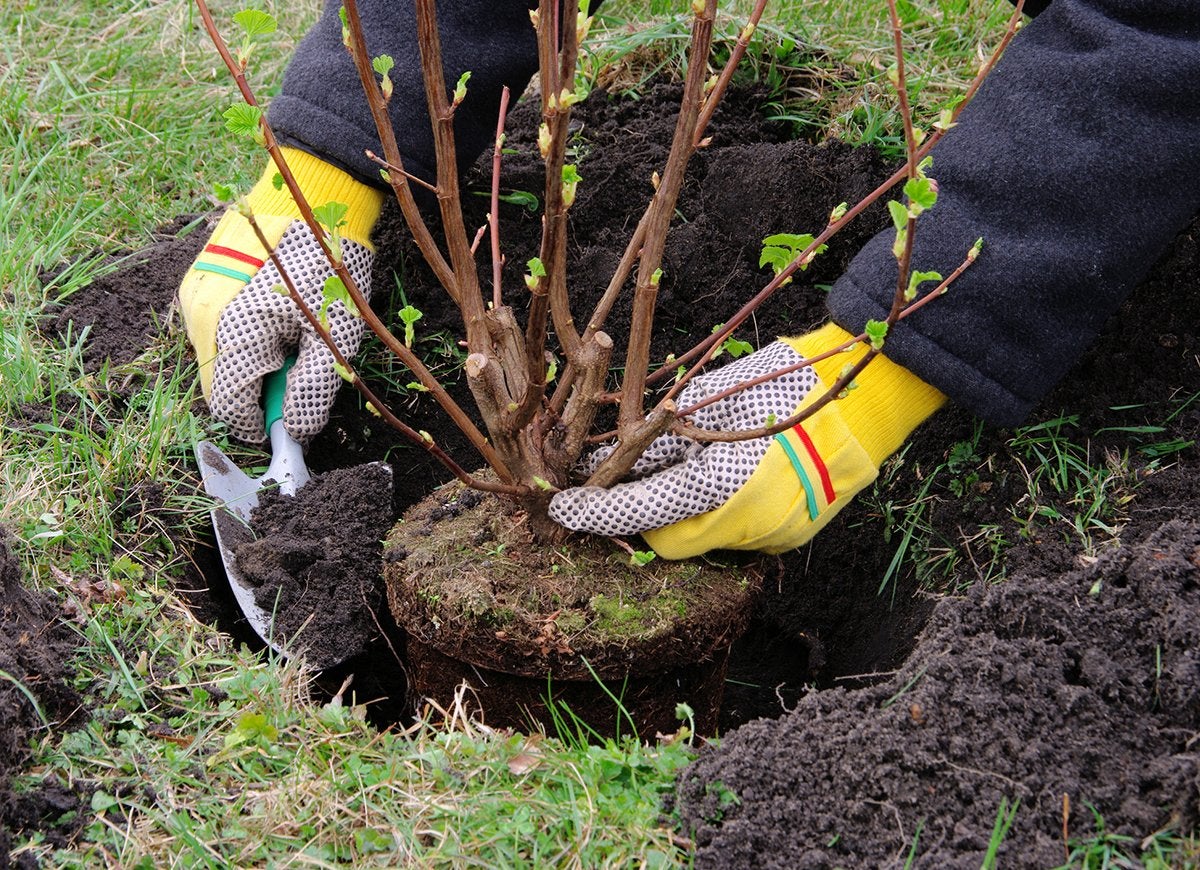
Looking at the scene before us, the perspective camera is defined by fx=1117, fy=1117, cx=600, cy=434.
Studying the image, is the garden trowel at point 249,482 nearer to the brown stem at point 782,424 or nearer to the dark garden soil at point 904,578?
the dark garden soil at point 904,578

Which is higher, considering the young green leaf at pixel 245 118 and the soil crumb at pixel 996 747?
the young green leaf at pixel 245 118

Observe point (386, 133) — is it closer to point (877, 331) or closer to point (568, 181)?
point (568, 181)

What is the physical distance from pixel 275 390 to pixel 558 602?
823mm

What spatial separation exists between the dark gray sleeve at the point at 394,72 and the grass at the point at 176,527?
51 centimetres

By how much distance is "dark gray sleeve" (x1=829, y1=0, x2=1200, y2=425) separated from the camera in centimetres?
166

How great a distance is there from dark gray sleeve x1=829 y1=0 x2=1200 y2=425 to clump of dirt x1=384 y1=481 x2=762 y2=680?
51 centimetres

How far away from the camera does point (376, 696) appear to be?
2.23 meters

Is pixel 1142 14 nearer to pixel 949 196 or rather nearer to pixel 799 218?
pixel 949 196

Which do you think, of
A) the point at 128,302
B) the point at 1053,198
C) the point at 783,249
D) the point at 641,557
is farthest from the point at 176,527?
the point at 1053,198

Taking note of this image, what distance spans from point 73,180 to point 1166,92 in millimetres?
2495

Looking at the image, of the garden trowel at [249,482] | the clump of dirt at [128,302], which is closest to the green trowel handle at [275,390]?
the garden trowel at [249,482]

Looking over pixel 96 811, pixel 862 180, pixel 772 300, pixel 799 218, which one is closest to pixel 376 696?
pixel 96 811

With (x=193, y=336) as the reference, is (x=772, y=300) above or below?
below

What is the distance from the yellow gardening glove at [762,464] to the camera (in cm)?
175
